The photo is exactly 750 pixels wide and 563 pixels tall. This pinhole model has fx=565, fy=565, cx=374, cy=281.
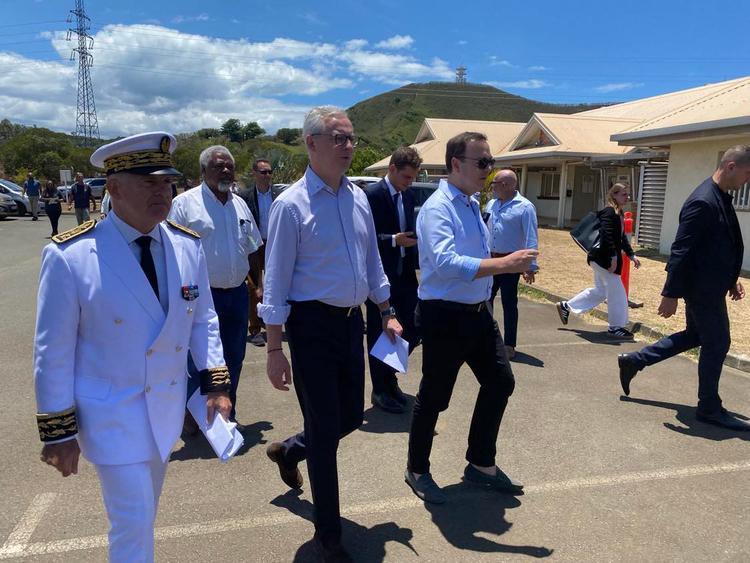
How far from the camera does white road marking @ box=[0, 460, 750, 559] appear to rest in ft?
9.60

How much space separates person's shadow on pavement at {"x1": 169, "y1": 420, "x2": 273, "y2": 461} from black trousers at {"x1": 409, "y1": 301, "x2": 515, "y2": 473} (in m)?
1.34

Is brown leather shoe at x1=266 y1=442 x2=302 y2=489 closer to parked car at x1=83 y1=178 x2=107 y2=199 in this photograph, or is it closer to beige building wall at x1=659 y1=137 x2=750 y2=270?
beige building wall at x1=659 y1=137 x2=750 y2=270

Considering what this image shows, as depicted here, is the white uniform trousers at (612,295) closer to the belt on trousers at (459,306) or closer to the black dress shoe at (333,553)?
the belt on trousers at (459,306)

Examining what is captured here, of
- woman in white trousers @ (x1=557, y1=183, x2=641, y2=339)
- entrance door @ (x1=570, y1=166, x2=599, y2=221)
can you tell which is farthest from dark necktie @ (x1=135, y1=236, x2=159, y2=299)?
entrance door @ (x1=570, y1=166, x2=599, y2=221)

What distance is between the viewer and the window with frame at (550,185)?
1142 inches

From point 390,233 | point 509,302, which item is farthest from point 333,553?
point 509,302

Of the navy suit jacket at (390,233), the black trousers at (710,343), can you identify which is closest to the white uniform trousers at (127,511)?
the navy suit jacket at (390,233)

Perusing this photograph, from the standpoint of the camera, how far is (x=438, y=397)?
11.0 ft

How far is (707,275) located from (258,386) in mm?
4032

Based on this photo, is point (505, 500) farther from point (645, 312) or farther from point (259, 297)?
point (645, 312)

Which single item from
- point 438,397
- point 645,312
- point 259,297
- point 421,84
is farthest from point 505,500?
point 421,84

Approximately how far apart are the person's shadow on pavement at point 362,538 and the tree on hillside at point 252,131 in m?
104

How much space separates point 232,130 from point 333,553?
11058 cm

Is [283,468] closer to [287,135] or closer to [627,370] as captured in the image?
[627,370]
